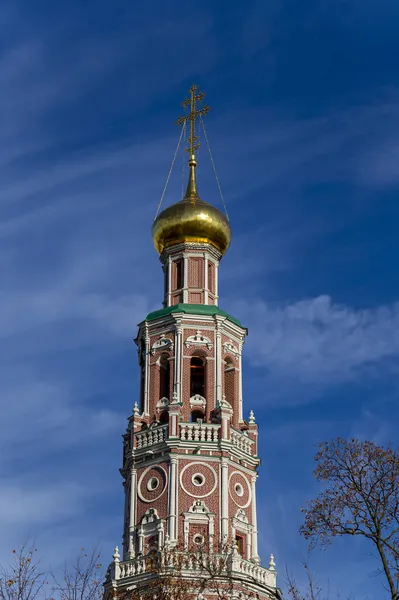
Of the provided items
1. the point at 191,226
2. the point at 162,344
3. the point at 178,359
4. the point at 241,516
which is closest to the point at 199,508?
the point at 241,516

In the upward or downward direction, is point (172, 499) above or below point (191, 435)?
below

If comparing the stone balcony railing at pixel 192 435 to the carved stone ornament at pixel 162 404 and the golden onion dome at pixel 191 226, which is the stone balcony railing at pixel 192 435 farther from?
the golden onion dome at pixel 191 226

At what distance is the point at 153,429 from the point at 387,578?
19345mm

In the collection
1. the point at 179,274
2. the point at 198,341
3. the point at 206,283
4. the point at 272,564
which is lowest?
the point at 272,564

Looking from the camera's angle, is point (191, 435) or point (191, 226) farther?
point (191, 226)

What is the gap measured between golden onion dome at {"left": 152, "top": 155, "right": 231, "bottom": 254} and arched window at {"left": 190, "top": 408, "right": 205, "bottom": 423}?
7.50m

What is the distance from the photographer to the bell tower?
36.6 meters

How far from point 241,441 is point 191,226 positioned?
930 cm

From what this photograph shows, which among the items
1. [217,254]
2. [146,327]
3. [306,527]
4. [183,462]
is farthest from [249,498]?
[306,527]

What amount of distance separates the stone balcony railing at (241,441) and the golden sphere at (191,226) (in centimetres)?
858

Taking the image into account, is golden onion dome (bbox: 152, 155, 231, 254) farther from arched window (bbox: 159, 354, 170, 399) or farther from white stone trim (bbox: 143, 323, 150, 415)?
arched window (bbox: 159, 354, 170, 399)

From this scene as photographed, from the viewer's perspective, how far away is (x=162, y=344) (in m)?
41.2

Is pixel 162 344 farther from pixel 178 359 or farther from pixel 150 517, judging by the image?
pixel 150 517

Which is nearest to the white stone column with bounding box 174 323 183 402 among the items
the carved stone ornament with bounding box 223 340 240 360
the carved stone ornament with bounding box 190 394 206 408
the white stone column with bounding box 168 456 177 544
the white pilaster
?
the white pilaster
